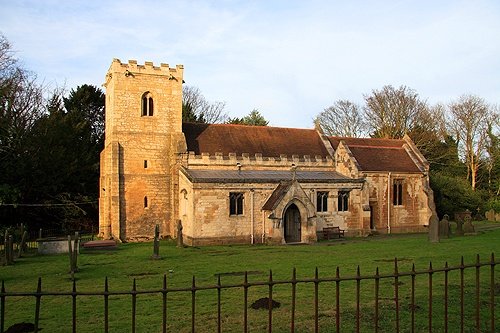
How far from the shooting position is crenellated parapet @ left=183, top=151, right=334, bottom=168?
32.1 meters

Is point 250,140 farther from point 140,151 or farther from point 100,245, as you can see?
point 100,245

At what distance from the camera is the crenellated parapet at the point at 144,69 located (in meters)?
32.4

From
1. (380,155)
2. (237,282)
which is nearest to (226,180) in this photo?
(380,155)

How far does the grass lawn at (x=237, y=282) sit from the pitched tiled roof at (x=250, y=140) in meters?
8.57

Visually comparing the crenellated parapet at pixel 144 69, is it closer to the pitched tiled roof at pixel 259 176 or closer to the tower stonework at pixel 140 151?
the tower stonework at pixel 140 151

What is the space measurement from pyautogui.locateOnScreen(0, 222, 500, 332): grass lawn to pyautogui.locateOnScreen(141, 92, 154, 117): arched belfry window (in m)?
10.1

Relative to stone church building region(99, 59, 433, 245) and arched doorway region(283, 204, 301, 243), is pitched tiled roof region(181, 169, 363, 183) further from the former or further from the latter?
arched doorway region(283, 204, 301, 243)

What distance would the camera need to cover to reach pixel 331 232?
31.9m

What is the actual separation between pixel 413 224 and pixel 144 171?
66.2 feet

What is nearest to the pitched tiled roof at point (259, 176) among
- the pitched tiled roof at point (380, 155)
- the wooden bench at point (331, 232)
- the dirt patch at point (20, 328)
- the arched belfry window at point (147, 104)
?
the pitched tiled roof at point (380, 155)

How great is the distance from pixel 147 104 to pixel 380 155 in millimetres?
17916

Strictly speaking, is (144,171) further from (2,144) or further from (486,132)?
(486,132)

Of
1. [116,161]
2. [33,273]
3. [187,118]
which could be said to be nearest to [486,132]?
[187,118]

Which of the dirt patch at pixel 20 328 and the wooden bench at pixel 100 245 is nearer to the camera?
the dirt patch at pixel 20 328
